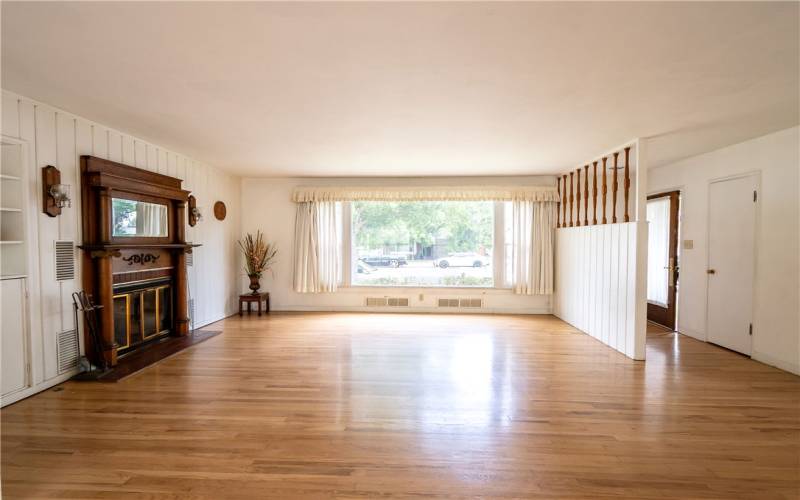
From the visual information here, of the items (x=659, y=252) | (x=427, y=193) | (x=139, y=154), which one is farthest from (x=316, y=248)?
(x=659, y=252)

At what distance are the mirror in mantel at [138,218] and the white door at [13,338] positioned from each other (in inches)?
43.2

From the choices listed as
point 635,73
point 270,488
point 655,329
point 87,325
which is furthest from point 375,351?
point 655,329

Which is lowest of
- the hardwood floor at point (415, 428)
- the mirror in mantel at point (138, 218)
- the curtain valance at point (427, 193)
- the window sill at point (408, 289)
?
the hardwood floor at point (415, 428)

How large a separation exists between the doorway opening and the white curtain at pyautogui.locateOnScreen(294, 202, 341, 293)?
5.00 m

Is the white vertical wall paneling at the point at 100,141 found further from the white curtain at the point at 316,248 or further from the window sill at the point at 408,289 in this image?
the window sill at the point at 408,289

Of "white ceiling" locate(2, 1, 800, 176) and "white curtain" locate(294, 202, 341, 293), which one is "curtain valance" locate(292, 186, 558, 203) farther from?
"white ceiling" locate(2, 1, 800, 176)

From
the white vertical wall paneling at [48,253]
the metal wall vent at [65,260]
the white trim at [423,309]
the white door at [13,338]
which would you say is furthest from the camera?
the white trim at [423,309]

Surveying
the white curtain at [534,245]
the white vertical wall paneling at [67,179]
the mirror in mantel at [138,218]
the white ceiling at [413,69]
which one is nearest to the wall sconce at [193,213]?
the mirror in mantel at [138,218]

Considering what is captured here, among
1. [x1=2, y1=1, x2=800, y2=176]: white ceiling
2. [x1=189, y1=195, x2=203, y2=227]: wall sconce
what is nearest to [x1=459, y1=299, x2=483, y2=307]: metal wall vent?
[x1=2, y1=1, x2=800, y2=176]: white ceiling

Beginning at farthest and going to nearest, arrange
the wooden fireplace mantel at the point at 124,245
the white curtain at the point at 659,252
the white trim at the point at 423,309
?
the white trim at the point at 423,309 → the white curtain at the point at 659,252 → the wooden fireplace mantel at the point at 124,245

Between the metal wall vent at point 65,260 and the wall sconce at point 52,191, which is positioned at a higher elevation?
the wall sconce at point 52,191

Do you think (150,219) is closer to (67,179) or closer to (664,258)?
(67,179)

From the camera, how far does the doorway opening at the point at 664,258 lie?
218 inches

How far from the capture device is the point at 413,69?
8.26 feet
